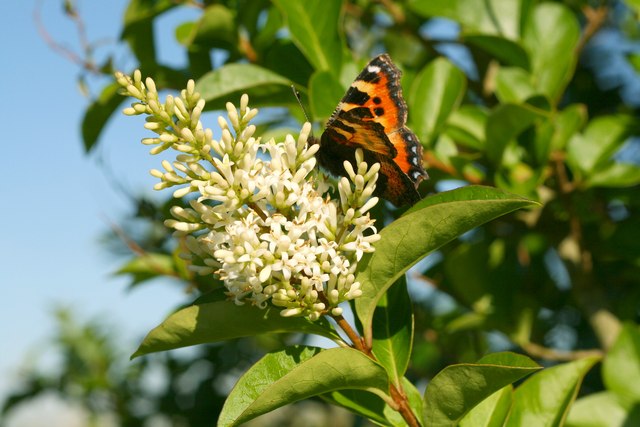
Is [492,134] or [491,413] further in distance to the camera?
[492,134]

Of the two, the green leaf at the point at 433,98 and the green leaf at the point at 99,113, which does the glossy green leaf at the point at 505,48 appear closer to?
the green leaf at the point at 433,98

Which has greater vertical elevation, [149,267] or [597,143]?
[597,143]

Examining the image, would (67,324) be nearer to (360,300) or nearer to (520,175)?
(520,175)

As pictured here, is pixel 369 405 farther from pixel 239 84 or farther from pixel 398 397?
pixel 239 84

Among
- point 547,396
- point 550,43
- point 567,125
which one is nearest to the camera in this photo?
point 547,396

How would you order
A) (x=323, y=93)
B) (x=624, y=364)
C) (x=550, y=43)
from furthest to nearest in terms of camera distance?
(x=550, y=43), (x=624, y=364), (x=323, y=93)

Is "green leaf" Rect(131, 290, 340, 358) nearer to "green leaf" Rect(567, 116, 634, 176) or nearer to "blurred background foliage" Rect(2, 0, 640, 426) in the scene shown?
"blurred background foliage" Rect(2, 0, 640, 426)

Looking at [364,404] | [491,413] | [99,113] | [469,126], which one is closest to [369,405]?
[364,404]
